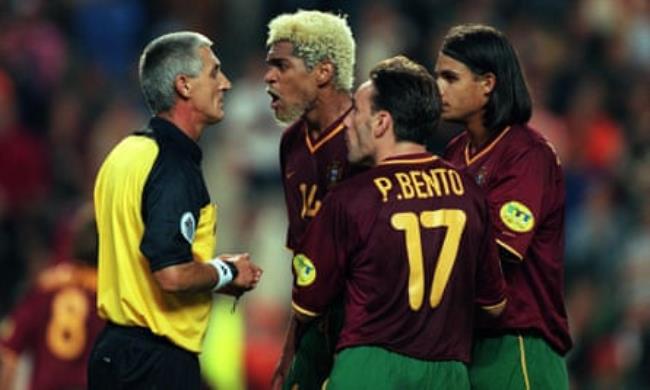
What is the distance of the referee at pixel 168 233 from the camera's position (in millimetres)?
8086

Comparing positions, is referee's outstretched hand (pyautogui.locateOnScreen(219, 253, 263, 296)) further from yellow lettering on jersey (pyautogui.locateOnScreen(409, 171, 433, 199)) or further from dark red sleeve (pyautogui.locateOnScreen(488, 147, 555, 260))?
dark red sleeve (pyautogui.locateOnScreen(488, 147, 555, 260))

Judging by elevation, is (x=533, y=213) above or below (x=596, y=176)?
above

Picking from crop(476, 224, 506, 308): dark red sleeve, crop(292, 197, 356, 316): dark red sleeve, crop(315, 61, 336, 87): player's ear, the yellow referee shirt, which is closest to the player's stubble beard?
crop(315, 61, 336, 87): player's ear

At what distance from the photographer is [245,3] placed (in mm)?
17531

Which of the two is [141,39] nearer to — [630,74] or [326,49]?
[630,74]

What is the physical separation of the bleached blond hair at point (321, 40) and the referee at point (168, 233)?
469 mm

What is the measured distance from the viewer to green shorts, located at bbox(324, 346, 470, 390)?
786cm

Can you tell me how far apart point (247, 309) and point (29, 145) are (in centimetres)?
255

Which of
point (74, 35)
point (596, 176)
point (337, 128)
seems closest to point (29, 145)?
point (74, 35)

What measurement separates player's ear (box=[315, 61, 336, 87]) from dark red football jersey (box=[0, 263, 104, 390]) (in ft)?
8.44

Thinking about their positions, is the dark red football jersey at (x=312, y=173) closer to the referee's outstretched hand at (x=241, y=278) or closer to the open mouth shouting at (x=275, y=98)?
the open mouth shouting at (x=275, y=98)

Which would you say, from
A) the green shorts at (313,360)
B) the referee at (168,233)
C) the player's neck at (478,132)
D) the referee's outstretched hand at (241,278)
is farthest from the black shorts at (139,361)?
the player's neck at (478,132)

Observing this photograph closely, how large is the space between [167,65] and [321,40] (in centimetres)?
79

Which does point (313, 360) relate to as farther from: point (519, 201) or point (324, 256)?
point (519, 201)
